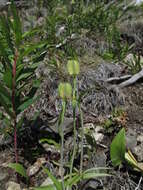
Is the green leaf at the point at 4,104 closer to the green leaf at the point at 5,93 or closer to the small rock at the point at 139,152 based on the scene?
the green leaf at the point at 5,93

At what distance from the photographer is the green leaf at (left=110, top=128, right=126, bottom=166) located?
1.59m

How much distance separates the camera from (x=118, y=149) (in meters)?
1.62

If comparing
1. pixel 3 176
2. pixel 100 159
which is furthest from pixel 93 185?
pixel 3 176

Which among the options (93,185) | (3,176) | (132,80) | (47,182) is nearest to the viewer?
(93,185)

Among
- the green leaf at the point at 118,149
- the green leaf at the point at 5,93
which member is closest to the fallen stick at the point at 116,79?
the green leaf at the point at 118,149

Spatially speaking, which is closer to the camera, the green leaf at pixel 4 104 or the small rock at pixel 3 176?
the green leaf at pixel 4 104

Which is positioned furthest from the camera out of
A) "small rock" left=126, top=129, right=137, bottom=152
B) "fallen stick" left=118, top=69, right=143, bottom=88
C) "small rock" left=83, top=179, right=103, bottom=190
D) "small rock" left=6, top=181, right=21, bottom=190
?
"fallen stick" left=118, top=69, right=143, bottom=88

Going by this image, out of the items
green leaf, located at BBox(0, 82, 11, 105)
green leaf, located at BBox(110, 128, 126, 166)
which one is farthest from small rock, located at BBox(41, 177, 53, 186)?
green leaf, located at BBox(0, 82, 11, 105)

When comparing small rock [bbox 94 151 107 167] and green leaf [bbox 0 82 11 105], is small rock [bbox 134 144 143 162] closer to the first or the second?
small rock [bbox 94 151 107 167]

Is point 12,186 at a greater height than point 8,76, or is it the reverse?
point 8,76

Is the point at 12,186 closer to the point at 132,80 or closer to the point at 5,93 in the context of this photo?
the point at 5,93

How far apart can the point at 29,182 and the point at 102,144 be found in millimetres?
510

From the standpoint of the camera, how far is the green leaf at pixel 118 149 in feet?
5.22

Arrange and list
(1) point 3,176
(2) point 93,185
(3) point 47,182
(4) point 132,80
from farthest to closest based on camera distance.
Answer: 1. (4) point 132,80
2. (1) point 3,176
3. (3) point 47,182
4. (2) point 93,185
